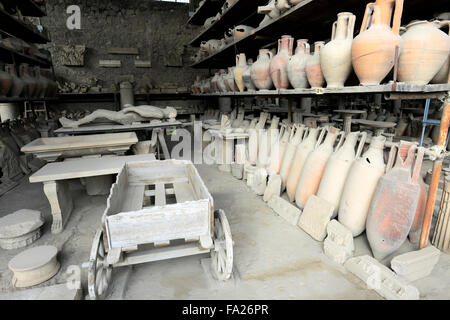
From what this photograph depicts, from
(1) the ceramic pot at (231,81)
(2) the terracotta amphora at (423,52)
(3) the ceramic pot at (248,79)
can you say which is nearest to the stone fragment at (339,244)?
(2) the terracotta amphora at (423,52)

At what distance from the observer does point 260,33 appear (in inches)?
142

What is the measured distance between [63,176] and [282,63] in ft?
7.82

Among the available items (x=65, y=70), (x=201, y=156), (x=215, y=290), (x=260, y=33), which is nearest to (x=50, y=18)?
(x=65, y=70)

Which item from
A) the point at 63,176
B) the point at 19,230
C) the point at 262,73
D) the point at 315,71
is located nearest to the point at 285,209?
the point at 315,71

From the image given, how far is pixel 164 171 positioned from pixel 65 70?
703 cm

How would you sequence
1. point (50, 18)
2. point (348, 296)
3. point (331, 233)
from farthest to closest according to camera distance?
1. point (50, 18)
2. point (331, 233)
3. point (348, 296)

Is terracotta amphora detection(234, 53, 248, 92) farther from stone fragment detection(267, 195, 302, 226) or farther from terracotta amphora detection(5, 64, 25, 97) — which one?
terracotta amphora detection(5, 64, 25, 97)

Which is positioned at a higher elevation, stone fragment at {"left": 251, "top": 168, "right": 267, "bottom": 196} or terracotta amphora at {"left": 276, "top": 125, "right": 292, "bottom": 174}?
terracotta amphora at {"left": 276, "top": 125, "right": 292, "bottom": 174}

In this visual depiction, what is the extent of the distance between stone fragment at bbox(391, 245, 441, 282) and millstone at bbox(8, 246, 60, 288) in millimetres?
2190

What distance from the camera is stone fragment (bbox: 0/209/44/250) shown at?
6.97ft

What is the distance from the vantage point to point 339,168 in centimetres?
221

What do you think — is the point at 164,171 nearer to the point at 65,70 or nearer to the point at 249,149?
the point at 249,149

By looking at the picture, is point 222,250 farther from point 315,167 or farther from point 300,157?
point 300,157

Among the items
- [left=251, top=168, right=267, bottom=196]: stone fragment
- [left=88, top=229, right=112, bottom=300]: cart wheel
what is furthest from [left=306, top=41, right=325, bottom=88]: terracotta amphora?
[left=88, top=229, right=112, bottom=300]: cart wheel
